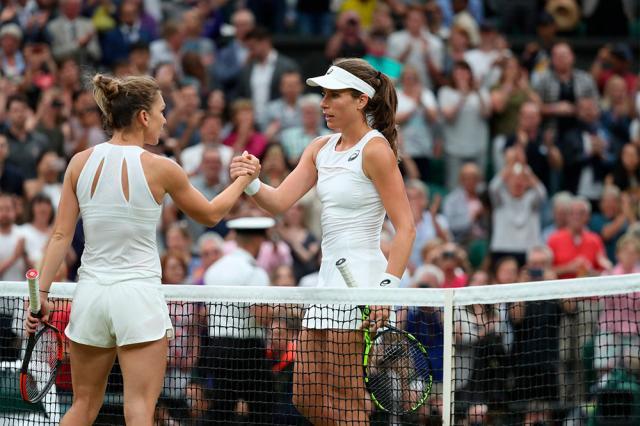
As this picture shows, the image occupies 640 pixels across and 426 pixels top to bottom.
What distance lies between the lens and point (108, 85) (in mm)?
6426

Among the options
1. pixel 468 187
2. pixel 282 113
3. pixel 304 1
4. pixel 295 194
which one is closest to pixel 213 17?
pixel 304 1

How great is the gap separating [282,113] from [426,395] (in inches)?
355

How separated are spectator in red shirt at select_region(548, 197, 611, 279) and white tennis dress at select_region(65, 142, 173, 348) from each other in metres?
7.69

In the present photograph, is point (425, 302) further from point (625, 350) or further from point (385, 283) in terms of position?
point (625, 350)

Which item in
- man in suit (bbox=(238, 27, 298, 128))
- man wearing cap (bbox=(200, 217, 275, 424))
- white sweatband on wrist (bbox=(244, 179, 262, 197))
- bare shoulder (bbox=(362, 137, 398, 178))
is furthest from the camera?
man in suit (bbox=(238, 27, 298, 128))

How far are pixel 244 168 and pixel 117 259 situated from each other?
1.02 m

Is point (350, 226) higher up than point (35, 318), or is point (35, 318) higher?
point (350, 226)

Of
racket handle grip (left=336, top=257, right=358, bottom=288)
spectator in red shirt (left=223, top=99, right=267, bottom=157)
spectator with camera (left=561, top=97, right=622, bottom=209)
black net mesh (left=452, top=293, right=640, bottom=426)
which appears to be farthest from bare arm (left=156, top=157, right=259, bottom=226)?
spectator with camera (left=561, top=97, right=622, bottom=209)

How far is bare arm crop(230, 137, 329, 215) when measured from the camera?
24.0 feet

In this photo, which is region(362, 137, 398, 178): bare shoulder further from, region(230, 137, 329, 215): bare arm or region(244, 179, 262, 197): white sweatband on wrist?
region(244, 179, 262, 197): white sweatband on wrist

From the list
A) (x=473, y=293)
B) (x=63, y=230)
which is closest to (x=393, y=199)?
(x=473, y=293)

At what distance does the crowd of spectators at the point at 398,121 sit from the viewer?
42.5 feet

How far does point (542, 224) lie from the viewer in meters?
14.9

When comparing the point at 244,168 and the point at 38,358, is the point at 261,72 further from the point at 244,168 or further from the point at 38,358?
the point at 244,168
